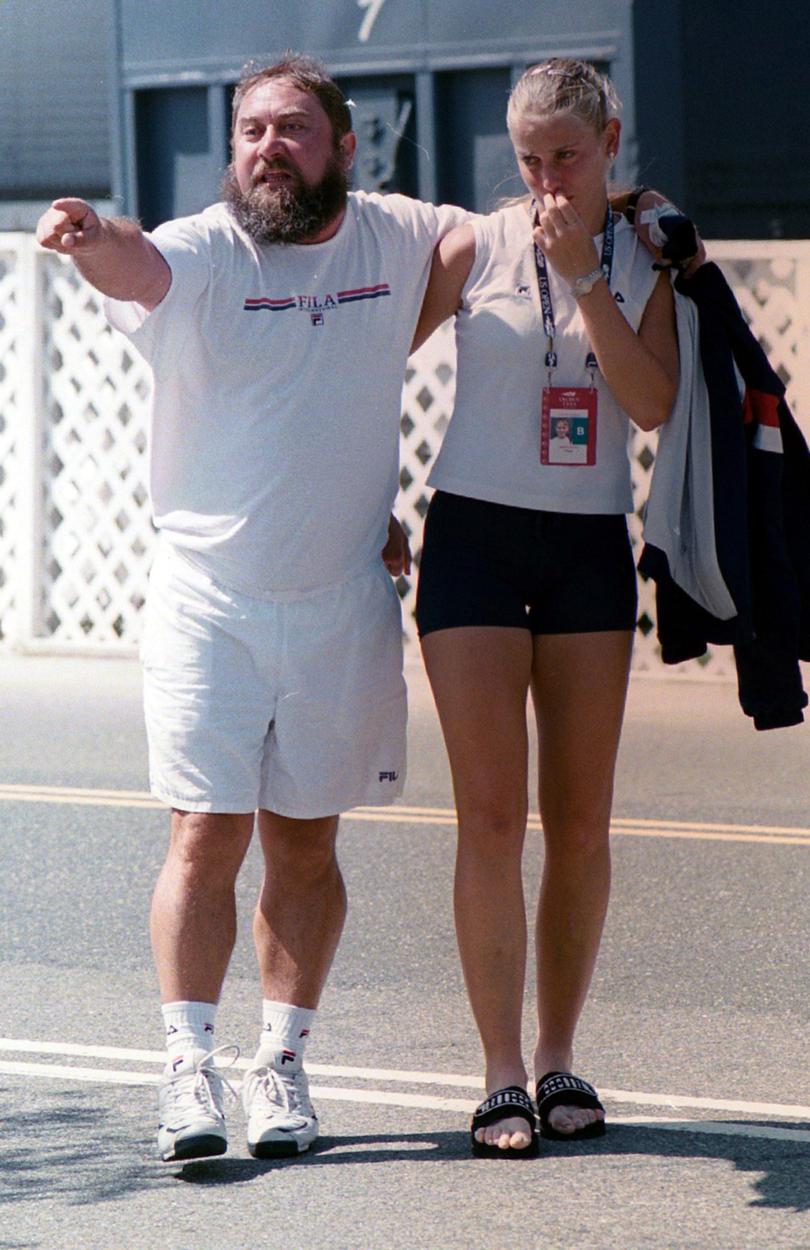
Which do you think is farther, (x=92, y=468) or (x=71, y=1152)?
(x=92, y=468)

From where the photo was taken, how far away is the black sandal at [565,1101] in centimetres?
440

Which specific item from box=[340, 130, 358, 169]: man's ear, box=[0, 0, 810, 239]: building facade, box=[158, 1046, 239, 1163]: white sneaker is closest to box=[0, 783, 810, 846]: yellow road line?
box=[158, 1046, 239, 1163]: white sneaker

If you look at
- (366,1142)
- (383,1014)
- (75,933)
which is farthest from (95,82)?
(366,1142)

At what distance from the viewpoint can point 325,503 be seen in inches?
172

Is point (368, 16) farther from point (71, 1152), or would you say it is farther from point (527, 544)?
point (71, 1152)

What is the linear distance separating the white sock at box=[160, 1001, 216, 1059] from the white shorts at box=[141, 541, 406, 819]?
0.40 m

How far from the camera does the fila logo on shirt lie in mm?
4270

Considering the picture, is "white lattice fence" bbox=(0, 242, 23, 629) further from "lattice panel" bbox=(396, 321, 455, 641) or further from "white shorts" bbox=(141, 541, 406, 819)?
"white shorts" bbox=(141, 541, 406, 819)

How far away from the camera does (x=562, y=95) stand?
4.21 meters

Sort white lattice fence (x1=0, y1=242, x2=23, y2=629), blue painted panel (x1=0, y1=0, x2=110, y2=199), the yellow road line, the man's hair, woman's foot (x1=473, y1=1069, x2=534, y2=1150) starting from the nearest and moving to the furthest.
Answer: woman's foot (x1=473, y1=1069, x2=534, y2=1150) < the man's hair < the yellow road line < white lattice fence (x1=0, y1=242, x2=23, y2=629) < blue painted panel (x1=0, y1=0, x2=110, y2=199)

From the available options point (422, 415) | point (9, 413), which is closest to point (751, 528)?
point (422, 415)

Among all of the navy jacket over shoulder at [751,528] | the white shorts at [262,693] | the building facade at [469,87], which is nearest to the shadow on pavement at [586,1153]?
the white shorts at [262,693]

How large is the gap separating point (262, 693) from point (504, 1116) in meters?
0.96

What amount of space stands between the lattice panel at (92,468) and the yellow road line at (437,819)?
3503 millimetres
